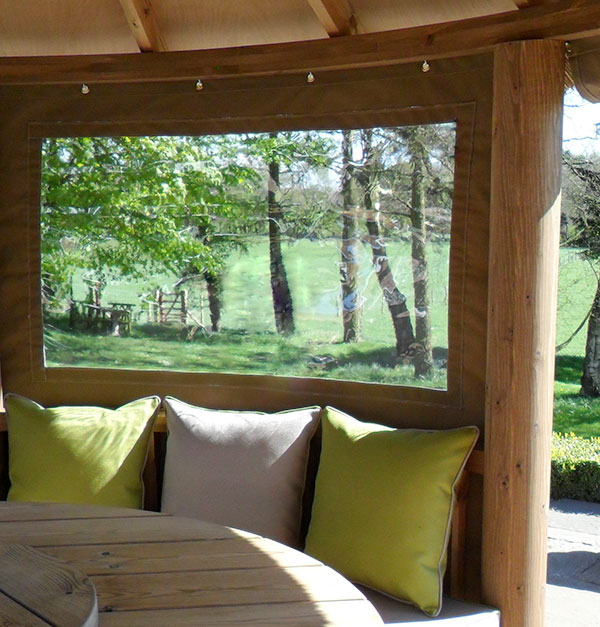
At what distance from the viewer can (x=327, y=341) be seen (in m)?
3.29

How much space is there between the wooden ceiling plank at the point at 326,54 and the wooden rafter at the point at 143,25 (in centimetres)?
5

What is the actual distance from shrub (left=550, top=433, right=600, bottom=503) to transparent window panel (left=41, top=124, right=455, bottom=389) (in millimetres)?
3782

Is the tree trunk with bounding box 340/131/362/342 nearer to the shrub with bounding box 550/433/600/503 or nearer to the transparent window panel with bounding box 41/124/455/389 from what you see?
the transparent window panel with bounding box 41/124/455/389

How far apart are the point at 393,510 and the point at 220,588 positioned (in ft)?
3.43

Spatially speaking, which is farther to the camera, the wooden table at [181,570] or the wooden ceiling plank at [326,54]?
the wooden ceiling plank at [326,54]

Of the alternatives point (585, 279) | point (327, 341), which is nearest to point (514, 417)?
point (327, 341)

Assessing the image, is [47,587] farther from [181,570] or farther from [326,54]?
[326,54]

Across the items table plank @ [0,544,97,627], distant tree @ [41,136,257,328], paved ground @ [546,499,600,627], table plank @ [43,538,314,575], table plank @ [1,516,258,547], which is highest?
distant tree @ [41,136,257,328]

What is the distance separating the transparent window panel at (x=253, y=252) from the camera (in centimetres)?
312

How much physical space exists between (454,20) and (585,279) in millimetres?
4650

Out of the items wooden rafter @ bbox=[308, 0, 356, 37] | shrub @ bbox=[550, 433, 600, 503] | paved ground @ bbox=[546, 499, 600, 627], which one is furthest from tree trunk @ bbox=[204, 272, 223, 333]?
shrub @ bbox=[550, 433, 600, 503]

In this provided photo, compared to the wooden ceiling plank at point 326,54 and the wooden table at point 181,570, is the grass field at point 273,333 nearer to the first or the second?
the wooden ceiling plank at point 326,54

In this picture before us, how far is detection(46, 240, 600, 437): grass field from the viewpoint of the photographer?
3.17 m

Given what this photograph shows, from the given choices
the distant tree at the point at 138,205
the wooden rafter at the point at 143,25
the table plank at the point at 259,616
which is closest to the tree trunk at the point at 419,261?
the distant tree at the point at 138,205
